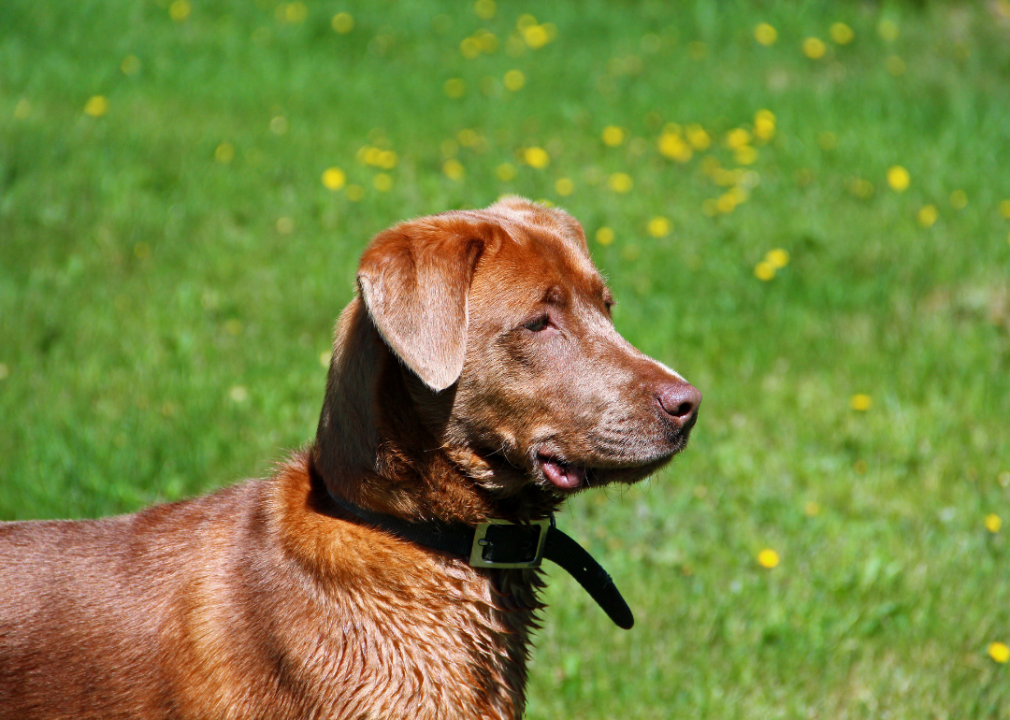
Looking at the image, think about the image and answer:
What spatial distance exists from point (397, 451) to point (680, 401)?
77cm

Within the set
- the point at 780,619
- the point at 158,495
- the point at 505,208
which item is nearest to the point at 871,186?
the point at 780,619

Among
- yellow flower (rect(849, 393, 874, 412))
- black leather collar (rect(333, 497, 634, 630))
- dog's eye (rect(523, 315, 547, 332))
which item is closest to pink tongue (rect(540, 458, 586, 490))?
black leather collar (rect(333, 497, 634, 630))

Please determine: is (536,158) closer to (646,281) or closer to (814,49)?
(646,281)

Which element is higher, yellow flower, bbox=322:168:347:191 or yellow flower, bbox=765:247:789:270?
yellow flower, bbox=765:247:789:270

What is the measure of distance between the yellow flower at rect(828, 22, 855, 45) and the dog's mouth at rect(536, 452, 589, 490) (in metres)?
7.61

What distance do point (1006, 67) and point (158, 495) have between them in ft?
26.2

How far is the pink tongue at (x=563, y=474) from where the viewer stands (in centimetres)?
279

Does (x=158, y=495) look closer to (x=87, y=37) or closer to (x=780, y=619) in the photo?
(x=780, y=619)

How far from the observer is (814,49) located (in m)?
8.95

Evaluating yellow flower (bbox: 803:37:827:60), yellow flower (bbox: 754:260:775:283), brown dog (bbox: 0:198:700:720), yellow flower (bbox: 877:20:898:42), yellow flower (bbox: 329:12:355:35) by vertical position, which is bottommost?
brown dog (bbox: 0:198:700:720)

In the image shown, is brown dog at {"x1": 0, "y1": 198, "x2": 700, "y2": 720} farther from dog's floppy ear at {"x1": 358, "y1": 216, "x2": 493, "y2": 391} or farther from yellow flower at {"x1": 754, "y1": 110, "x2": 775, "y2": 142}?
yellow flower at {"x1": 754, "y1": 110, "x2": 775, "y2": 142}

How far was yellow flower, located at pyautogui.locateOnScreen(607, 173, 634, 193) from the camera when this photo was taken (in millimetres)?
6918

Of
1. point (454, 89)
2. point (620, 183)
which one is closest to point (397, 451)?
point (620, 183)

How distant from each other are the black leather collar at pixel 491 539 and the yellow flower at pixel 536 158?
4449 mm
